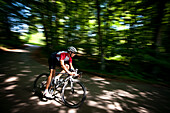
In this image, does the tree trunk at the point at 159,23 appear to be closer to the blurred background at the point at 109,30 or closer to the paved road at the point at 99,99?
the blurred background at the point at 109,30

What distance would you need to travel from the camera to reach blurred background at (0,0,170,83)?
564 cm

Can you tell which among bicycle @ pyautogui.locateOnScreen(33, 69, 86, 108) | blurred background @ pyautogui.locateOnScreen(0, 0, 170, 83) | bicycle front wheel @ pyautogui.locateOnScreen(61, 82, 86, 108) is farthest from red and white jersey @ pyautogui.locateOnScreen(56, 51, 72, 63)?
blurred background @ pyautogui.locateOnScreen(0, 0, 170, 83)

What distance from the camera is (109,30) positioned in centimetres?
623

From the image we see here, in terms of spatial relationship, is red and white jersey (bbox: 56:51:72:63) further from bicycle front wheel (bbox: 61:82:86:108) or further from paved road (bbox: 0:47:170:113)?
paved road (bbox: 0:47:170:113)

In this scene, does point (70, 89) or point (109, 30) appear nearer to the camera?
point (70, 89)

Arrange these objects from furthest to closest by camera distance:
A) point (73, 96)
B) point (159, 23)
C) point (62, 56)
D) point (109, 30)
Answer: point (109, 30) < point (159, 23) < point (73, 96) < point (62, 56)

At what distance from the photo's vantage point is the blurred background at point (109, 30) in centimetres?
564

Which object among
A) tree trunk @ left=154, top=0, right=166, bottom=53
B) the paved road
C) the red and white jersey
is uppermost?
tree trunk @ left=154, top=0, right=166, bottom=53

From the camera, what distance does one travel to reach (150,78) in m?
5.98

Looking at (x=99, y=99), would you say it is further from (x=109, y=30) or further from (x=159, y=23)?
(x=159, y=23)

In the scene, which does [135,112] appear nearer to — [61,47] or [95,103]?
[95,103]

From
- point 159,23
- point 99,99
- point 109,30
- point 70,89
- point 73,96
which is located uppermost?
point 159,23

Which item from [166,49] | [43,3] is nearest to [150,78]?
[166,49]

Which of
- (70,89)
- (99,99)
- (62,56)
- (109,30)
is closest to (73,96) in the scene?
(70,89)
